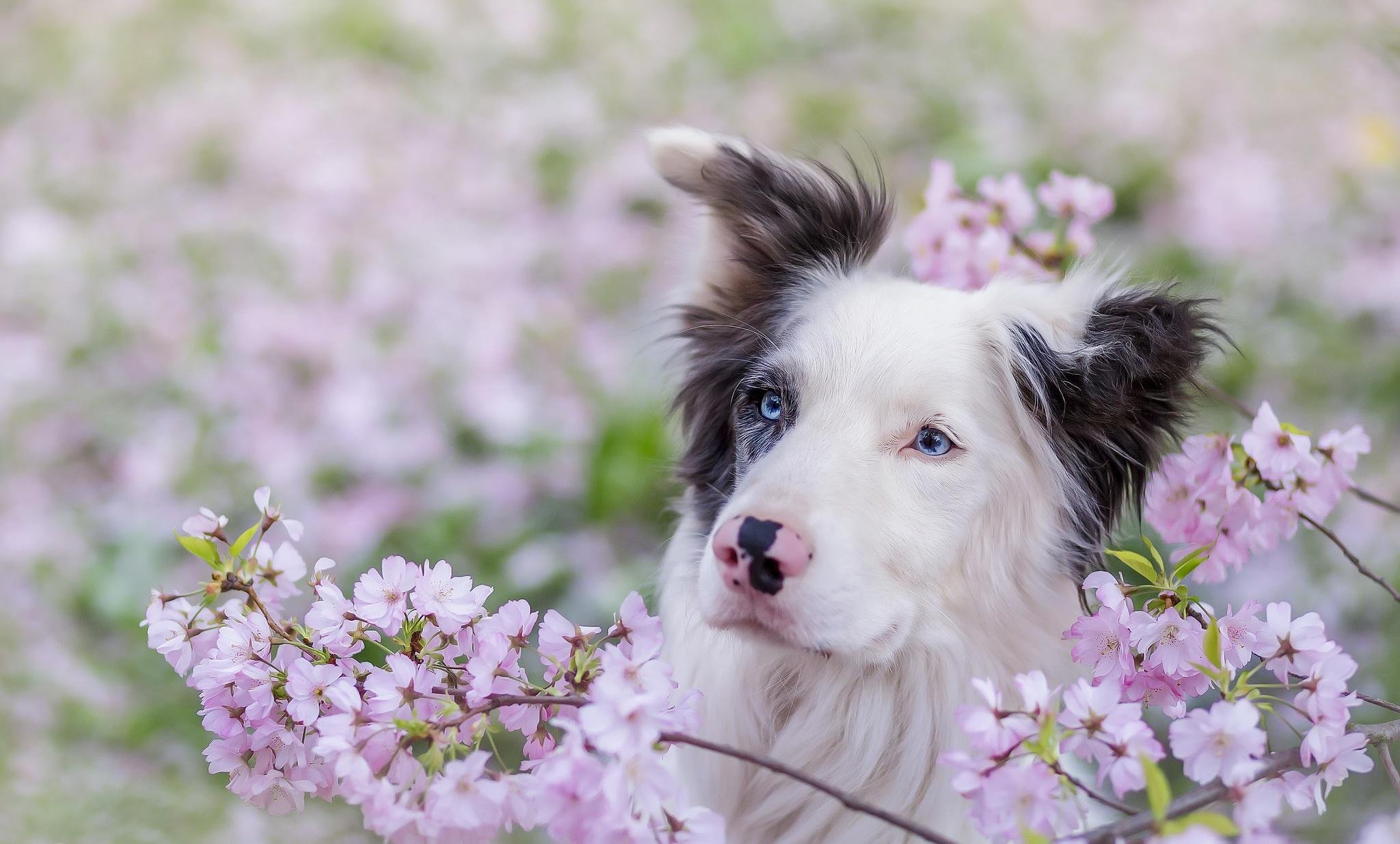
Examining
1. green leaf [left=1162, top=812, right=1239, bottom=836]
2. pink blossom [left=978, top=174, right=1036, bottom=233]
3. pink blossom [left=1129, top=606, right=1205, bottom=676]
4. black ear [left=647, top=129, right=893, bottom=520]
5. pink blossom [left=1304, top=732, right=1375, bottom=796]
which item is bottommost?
pink blossom [left=1304, top=732, right=1375, bottom=796]

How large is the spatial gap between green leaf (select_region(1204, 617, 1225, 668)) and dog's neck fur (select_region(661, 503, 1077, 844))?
2.49ft

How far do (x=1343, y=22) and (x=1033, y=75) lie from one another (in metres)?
2.17

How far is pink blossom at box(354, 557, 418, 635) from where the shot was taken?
151cm

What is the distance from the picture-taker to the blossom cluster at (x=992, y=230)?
2.61 metres

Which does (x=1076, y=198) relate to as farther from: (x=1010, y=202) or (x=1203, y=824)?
(x=1203, y=824)

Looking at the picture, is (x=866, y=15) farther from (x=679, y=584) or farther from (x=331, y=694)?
(x=331, y=694)

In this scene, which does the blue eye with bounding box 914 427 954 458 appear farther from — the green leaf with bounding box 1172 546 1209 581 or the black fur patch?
the green leaf with bounding box 1172 546 1209 581

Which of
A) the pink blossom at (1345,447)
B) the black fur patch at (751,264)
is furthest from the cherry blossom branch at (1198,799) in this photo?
the black fur patch at (751,264)

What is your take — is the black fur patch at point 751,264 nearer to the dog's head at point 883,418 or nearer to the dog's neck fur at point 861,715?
the dog's head at point 883,418

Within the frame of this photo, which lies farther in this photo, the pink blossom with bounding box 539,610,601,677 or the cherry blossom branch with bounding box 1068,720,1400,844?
the pink blossom with bounding box 539,610,601,677

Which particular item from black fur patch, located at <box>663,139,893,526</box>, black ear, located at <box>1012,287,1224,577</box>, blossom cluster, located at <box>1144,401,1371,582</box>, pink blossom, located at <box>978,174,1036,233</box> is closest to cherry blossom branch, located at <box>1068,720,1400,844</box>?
blossom cluster, located at <box>1144,401,1371,582</box>

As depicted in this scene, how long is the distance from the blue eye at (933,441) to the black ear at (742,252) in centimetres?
42

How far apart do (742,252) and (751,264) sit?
4 cm

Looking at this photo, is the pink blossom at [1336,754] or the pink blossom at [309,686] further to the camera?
the pink blossom at [309,686]
